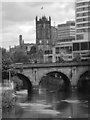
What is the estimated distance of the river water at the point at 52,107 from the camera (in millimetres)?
46094

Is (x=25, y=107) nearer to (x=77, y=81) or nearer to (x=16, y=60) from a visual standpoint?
(x=77, y=81)

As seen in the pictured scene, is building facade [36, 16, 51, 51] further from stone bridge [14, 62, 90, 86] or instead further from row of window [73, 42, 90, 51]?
stone bridge [14, 62, 90, 86]

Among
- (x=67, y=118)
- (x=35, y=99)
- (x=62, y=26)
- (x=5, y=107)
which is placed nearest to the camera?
(x=67, y=118)

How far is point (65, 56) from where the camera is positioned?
132 meters

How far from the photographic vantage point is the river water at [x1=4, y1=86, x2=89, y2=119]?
151 ft

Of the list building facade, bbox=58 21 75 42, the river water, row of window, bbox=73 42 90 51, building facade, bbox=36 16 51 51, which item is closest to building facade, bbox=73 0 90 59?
row of window, bbox=73 42 90 51

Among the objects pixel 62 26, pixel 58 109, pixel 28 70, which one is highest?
pixel 62 26

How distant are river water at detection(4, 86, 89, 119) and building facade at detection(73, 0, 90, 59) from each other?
42.0 metres

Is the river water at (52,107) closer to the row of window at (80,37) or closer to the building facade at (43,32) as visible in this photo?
the row of window at (80,37)

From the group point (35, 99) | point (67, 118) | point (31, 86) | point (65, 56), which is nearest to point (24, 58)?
point (65, 56)

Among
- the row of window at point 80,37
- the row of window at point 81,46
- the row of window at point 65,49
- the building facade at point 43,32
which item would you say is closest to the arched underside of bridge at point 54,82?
Result: the row of window at point 81,46

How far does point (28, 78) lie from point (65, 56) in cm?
5650

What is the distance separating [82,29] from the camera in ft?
364

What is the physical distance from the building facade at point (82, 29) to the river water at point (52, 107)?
138 feet
